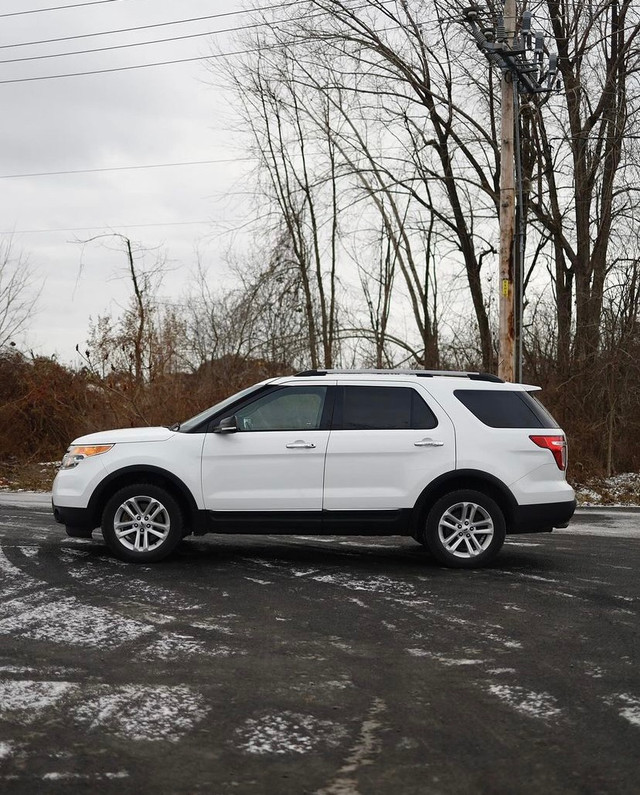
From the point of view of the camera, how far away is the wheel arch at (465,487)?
948 cm

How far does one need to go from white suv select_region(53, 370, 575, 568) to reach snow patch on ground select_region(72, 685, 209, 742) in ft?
13.2

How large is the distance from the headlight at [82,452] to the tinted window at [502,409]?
344cm

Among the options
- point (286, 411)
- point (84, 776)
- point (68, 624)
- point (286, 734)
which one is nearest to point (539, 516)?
point (286, 411)

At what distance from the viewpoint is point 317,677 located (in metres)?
5.77

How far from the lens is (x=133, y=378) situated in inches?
956

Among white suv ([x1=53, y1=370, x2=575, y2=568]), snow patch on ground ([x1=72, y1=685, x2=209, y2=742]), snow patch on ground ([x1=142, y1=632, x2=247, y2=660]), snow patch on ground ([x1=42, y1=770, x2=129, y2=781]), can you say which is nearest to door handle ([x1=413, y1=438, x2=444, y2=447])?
white suv ([x1=53, y1=370, x2=575, y2=568])

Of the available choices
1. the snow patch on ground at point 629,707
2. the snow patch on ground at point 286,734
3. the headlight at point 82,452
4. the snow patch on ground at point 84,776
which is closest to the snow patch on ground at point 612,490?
the headlight at point 82,452

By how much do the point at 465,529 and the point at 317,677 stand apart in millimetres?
4032

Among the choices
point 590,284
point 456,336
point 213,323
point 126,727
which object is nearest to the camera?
point 126,727

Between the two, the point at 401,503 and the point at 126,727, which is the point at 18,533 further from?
the point at 126,727

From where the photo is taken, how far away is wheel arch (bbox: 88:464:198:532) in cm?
955

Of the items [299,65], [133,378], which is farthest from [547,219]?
[133,378]

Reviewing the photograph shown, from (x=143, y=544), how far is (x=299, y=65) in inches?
767

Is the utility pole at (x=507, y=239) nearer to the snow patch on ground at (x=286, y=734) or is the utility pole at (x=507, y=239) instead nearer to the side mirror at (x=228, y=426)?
the side mirror at (x=228, y=426)
